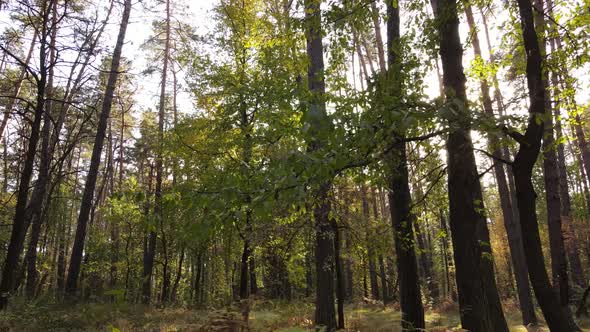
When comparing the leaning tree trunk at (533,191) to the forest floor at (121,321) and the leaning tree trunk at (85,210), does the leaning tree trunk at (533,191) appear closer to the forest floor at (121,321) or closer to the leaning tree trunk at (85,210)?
the forest floor at (121,321)

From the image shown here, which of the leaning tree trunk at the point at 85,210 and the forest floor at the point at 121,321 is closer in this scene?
the forest floor at the point at 121,321

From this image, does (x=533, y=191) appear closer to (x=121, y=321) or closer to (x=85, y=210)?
(x=121, y=321)

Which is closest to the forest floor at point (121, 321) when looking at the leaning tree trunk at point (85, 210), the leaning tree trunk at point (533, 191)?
the leaning tree trunk at point (85, 210)

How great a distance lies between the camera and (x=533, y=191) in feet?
11.6

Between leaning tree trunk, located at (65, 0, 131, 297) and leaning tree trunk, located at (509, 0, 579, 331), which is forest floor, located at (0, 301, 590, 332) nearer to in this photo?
leaning tree trunk, located at (65, 0, 131, 297)

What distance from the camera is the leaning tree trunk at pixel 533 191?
11.4 feet

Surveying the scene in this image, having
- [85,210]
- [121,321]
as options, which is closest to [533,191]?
[121,321]

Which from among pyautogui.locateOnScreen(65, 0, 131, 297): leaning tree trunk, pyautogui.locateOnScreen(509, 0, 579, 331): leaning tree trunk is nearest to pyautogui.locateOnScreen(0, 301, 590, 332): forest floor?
pyautogui.locateOnScreen(65, 0, 131, 297): leaning tree trunk

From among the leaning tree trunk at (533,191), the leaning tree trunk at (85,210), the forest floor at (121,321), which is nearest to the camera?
the leaning tree trunk at (533,191)

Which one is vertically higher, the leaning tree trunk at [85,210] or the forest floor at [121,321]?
the leaning tree trunk at [85,210]

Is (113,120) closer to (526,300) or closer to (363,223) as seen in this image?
(363,223)

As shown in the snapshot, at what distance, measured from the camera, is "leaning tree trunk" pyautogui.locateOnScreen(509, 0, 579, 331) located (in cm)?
348

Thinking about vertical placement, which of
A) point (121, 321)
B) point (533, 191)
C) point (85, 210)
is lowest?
point (121, 321)

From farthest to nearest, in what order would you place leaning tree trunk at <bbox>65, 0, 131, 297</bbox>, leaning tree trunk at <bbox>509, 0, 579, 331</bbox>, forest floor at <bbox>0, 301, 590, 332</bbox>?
1. leaning tree trunk at <bbox>65, 0, 131, 297</bbox>
2. forest floor at <bbox>0, 301, 590, 332</bbox>
3. leaning tree trunk at <bbox>509, 0, 579, 331</bbox>
